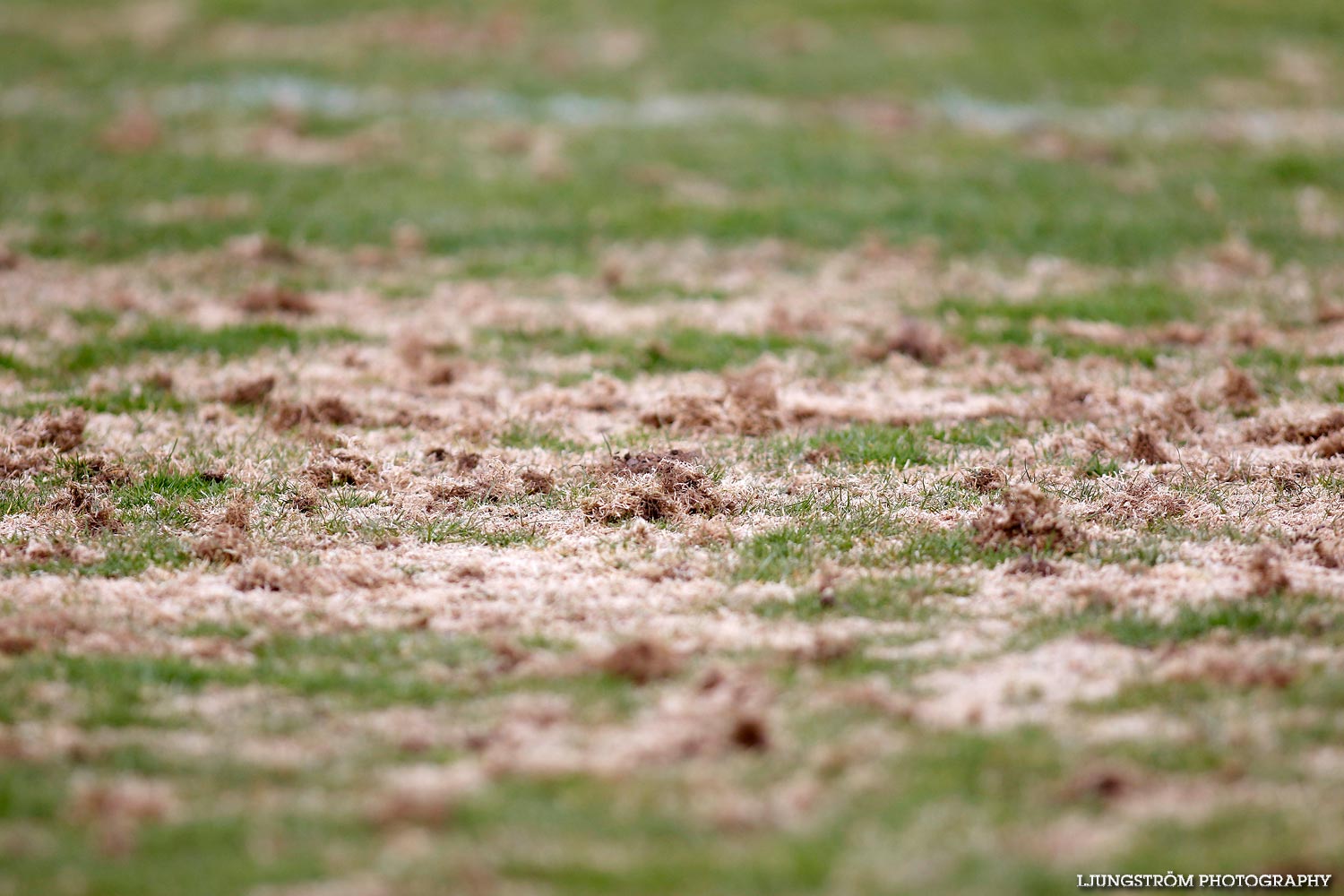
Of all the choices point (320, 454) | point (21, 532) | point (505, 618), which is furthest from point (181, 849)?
point (320, 454)

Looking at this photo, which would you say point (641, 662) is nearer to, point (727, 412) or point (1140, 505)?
point (1140, 505)

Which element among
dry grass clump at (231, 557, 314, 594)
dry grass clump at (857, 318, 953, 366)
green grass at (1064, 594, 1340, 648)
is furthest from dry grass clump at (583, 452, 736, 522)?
dry grass clump at (857, 318, 953, 366)

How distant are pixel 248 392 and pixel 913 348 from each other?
5.28m

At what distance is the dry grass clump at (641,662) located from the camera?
231 inches

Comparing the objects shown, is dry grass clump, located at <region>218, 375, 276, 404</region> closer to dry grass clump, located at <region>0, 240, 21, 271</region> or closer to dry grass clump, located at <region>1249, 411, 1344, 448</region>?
dry grass clump, located at <region>0, 240, 21, 271</region>

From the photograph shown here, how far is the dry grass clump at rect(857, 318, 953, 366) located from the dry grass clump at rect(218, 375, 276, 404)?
4714 mm

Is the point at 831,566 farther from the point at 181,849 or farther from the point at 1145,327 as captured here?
the point at 1145,327

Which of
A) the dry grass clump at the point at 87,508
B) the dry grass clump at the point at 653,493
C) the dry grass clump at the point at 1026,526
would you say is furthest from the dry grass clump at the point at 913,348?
the dry grass clump at the point at 87,508

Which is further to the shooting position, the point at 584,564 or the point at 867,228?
the point at 867,228

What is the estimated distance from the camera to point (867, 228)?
558 inches

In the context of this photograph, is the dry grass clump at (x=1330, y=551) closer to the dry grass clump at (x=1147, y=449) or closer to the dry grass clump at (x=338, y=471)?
the dry grass clump at (x=1147, y=449)

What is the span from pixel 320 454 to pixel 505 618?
274cm

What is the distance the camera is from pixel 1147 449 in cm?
863

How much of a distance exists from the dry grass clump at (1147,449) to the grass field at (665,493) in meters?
0.03
